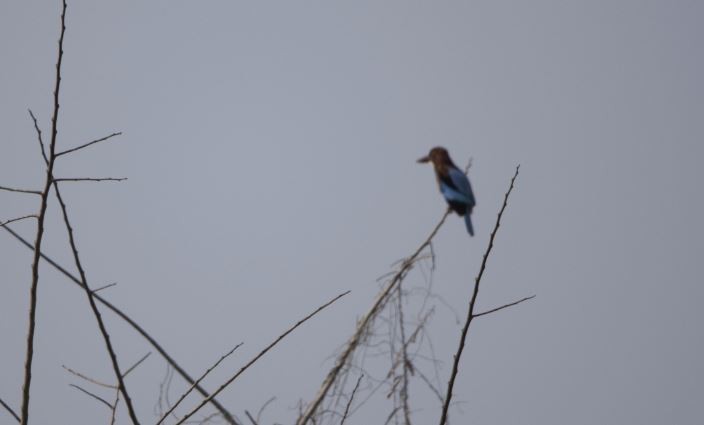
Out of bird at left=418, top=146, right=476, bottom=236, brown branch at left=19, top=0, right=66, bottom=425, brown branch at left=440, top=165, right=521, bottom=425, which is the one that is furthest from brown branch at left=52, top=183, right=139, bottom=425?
bird at left=418, top=146, right=476, bottom=236

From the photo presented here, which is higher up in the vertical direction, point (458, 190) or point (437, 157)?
point (437, 157)

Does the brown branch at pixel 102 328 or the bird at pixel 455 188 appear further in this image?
the bird at pixel 455 188

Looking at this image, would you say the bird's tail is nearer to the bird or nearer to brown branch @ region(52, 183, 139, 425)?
the bird

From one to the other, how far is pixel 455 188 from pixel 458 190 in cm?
3

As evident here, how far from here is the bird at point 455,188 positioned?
16.1ft

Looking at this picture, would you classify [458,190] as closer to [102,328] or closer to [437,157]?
[437,157]

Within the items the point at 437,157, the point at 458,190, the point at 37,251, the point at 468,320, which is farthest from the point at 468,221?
the point at 37,251

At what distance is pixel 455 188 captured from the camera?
4.97 m

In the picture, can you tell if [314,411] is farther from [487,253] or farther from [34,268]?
[34,268]

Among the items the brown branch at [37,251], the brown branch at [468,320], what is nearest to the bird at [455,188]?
the brown branch at [468,320]

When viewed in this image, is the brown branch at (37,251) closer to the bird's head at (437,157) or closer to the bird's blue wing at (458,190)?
the bird's blue wing at (458,190)

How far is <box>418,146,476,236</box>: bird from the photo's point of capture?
492 cm

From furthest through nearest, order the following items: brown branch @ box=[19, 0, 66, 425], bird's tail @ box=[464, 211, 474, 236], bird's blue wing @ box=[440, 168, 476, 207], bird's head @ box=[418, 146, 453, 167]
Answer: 1. bird's head @ box=[418, 146, 453, 167]
2. bird's tail @ box=[464, 211, 474, 236]
3. bird's blue wing @ box=[440, 168, 476, 207]
4. brown branch @ box=[19, 0, 66, 425]

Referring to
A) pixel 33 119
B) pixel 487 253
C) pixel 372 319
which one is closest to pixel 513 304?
pixel 487 253
